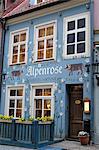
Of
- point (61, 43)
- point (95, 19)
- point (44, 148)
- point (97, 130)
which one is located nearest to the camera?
point (44, 148)

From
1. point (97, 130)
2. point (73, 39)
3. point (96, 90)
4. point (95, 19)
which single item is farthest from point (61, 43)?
point (97, 130)

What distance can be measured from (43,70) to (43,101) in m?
1.51

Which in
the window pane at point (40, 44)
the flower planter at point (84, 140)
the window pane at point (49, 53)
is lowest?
the flower planter at point (84, 140)

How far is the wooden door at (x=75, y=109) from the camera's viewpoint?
41.8 ft

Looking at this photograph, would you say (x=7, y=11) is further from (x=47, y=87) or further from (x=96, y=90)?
(x=96, y=90)

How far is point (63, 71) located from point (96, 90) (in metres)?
1.98

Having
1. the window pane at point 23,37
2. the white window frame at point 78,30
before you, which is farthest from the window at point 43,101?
the window pane at point 23,37

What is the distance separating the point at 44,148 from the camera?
10.9m

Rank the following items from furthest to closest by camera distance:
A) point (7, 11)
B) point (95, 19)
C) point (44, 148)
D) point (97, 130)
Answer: point (7, 11), point (95, 19), point (97, 130), point (44, 148)

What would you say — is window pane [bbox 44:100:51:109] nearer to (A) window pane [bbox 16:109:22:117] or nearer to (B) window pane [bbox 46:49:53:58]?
(A) window pane [bbox 16:109:22:117]

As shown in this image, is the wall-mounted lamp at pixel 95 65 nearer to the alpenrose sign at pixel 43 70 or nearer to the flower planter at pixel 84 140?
the alpenrose sign at pixel 43 70

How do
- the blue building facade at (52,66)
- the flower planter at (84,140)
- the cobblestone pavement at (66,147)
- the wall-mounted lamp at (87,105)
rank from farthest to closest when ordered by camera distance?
1. the blue building facade at (52,66)
2. the wall-mounted lamp at (87,105)
3. the flower planter at (84,140)
4. the cobblestone pavement at (66,147)

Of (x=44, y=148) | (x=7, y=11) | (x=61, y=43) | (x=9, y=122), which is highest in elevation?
(x=7, y=11)

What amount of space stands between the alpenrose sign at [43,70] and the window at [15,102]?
1.15m
